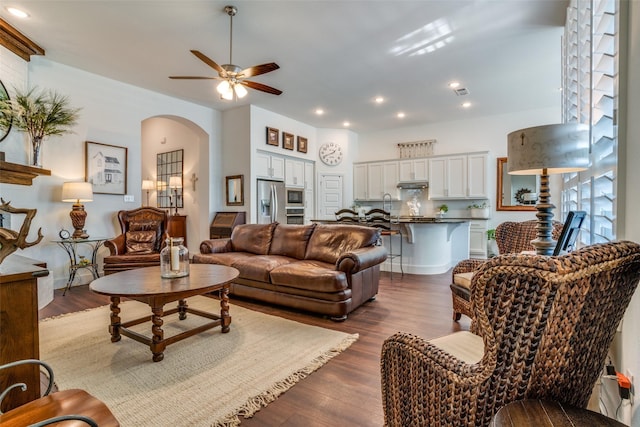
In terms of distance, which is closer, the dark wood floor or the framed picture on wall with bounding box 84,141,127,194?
the dark wood floor

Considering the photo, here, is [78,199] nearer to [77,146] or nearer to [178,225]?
[77,146]

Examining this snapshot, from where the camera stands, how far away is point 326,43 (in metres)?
3.61

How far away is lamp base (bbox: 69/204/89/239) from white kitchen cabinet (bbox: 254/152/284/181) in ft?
9.10

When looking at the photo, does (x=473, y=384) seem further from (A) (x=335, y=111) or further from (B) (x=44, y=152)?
(A) (x=335, y=111)

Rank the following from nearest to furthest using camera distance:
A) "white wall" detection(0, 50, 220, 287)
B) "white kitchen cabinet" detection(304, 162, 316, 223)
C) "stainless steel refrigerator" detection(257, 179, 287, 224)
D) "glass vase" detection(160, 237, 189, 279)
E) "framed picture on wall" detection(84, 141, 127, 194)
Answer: "glass vase" detection(160, 237, 189, 279) < "white wall" detection(0, 50, 220, 287) < "framed picture on wall" detection(84, 141, 127, 194) < "stainless steel refrigerator" detection(257, 179, 287, 224) < "white kitchen cabinet" detection(304, 162, 316, 223)

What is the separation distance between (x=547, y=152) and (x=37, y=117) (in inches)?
197

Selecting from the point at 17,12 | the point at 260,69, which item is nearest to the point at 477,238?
the point at 260,69

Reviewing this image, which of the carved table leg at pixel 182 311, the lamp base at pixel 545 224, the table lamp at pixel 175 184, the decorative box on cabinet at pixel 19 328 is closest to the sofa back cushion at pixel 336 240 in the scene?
the carved table leg at pixel 182 311

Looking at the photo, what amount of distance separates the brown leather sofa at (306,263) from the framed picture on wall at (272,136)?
2241 millimetres

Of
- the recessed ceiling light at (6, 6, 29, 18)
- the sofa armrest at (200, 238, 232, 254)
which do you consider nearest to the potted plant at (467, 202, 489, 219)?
the sofa armrest at (200, 238, 232, 254)

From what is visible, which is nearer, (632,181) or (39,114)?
(632,181)

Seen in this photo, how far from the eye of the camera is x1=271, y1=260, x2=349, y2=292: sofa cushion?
117 inches

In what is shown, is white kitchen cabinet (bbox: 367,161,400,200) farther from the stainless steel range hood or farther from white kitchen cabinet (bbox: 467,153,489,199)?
white kitchen cabinet (bbox: 467,153,489,199)

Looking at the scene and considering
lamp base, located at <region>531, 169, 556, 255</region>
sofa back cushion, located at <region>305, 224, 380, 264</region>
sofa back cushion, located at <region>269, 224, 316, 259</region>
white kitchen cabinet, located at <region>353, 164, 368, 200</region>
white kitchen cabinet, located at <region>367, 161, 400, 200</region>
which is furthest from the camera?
white kitchen cabinet, located at <region>353, 164, 368, 200</region>
